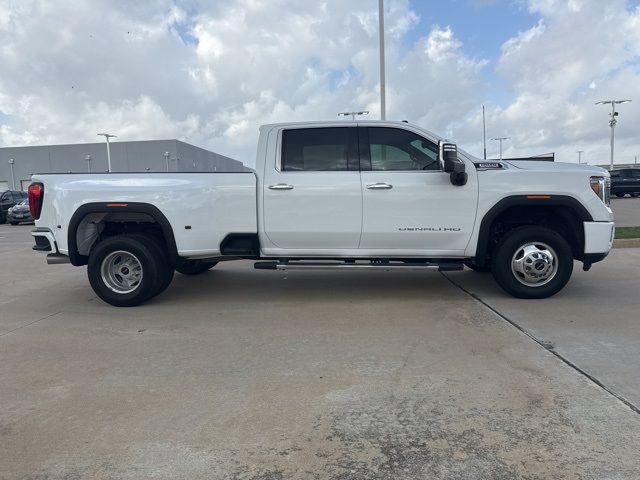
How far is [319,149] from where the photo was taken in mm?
6121

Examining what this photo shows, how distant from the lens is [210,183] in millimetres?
5906

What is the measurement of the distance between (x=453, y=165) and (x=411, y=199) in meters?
0.60

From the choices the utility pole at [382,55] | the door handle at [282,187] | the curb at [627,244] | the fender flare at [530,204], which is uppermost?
the utility pole at [382,55]

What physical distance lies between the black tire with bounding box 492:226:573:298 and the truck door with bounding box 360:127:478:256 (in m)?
0.53

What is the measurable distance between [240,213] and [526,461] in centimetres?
411

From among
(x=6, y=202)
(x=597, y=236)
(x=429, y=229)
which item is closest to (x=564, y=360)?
(x=429, y=229)

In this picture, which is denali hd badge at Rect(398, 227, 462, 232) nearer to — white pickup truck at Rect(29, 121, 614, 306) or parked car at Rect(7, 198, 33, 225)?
white pickup truck at Rect(29, 121, 614, 306)

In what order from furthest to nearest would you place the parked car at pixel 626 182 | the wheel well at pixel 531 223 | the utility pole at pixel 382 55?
the parked car at pixel 626 182 → the utility pole at pixel 382 55 → the wheel well at pixel 531 223

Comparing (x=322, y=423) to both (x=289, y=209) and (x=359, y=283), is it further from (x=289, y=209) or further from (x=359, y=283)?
(x=359, y=283)

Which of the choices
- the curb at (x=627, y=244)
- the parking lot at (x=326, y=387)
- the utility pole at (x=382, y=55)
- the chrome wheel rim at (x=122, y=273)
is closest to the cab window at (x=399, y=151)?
the parking lot at (x=326, y=387)

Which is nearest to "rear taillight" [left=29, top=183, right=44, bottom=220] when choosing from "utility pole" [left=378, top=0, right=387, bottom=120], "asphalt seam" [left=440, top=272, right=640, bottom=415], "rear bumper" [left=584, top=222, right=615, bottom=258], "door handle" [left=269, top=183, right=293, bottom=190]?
"door handle" [left=269, top=183, right=293, bottom=190]

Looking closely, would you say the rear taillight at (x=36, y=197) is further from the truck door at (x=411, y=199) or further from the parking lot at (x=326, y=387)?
the truck door at (x=411, y=199)

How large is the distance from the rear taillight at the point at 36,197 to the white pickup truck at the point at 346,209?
0.04 ft

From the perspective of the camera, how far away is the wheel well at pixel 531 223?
5910mm
